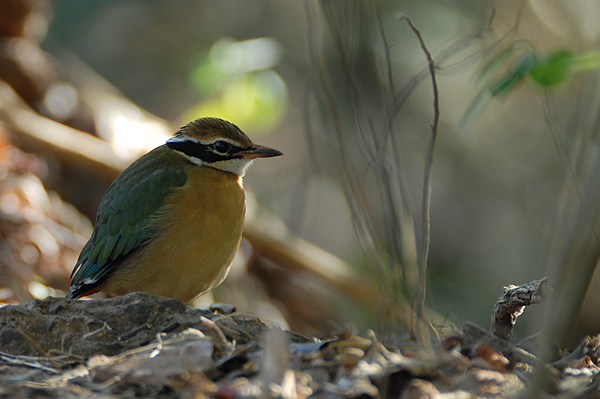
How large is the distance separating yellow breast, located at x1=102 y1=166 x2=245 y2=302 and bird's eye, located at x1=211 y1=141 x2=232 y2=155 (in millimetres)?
396

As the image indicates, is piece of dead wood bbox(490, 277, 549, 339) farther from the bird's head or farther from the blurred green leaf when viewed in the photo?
the bird's head

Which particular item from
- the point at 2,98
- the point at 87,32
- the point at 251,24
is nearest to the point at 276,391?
the point at 2,98

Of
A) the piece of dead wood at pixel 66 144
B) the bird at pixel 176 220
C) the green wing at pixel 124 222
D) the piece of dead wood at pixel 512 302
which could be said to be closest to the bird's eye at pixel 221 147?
the bird at pixel 176 220

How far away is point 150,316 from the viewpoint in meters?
3.68

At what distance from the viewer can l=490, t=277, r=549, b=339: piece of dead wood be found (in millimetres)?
3498

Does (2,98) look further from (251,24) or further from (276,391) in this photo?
(276,391)

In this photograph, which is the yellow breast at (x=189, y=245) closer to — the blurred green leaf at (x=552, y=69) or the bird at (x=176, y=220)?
the bird at (x=176, y=220)

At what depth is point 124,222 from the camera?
209 inches

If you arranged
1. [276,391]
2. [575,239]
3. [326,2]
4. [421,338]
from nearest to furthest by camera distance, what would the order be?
[575,239]
[276,391]
[421,338]
[326,2]

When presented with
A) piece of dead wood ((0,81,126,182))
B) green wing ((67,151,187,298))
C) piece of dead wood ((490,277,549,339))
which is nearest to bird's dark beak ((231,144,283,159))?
green wing ((67,151,187,298))

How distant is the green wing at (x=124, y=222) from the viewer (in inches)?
205

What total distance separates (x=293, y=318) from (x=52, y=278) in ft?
11.3

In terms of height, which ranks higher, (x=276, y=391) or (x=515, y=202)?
(x=276, y=391)

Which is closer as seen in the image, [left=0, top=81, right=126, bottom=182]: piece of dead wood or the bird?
the bird
